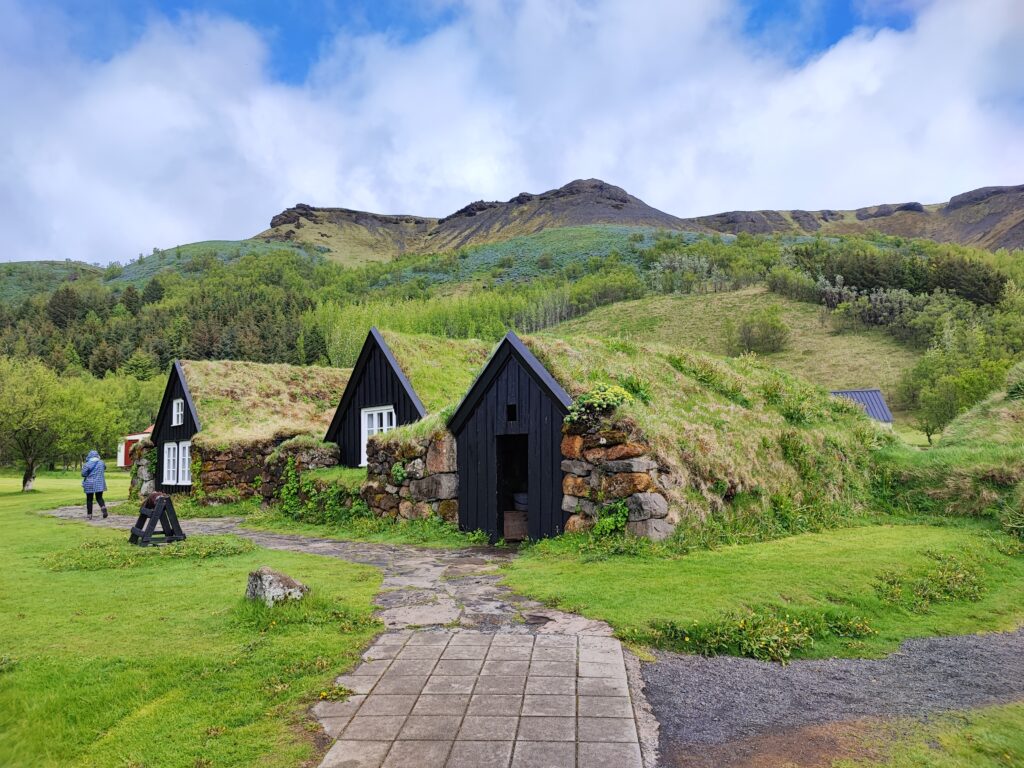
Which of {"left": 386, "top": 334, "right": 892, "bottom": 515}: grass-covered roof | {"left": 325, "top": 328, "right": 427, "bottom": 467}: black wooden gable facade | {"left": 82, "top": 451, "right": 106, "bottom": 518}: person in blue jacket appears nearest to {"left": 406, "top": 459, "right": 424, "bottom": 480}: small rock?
{"left": 386, "top": 334, "right": 892, "bottom": 515}: grass-covered roof

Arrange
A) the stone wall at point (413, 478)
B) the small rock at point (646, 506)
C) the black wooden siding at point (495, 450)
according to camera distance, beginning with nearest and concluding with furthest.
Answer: the small rock at point (646, 506)
the black wooden siding at point (495, 450)
the stone wall at point (413, 478)

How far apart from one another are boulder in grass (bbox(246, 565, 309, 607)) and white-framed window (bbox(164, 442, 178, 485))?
18.8 m

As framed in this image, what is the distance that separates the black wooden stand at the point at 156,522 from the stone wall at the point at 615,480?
7.60 m

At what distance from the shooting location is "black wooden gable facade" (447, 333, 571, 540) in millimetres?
10922

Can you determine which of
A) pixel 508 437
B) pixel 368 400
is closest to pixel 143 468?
pixel 368 400

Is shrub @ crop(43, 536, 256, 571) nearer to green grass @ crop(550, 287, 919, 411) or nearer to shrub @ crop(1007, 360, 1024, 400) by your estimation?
shrub @ crop(1007, 360, 1024, 400)

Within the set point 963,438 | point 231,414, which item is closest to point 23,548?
point 231,414

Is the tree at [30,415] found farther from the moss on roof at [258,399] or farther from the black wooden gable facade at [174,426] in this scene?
the moss on roof at [258,399]

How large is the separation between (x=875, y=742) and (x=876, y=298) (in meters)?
77.9

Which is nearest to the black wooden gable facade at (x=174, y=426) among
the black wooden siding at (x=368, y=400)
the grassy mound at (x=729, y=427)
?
the black wooden siding at (x=368, y=400)

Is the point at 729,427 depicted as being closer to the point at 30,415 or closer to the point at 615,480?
the point at 615,480

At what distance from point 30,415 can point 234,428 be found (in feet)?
39.1

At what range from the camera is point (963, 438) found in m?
14.7

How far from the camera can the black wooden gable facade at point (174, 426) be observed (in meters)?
22.4
